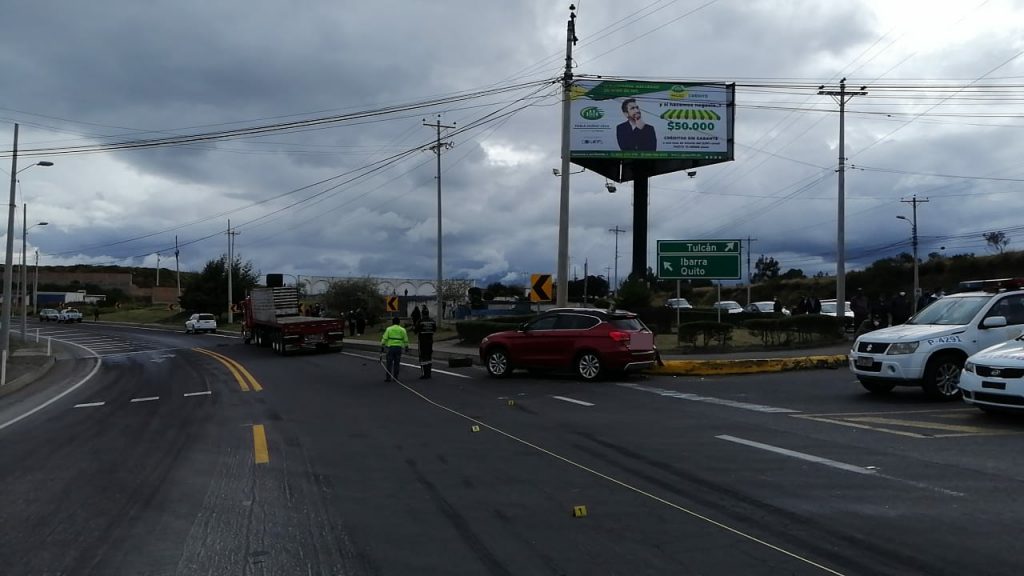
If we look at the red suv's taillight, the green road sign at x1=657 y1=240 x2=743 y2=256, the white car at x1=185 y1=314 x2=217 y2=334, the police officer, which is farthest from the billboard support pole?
the red suv's taillight

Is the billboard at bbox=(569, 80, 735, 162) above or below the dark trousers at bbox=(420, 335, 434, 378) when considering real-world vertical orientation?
above

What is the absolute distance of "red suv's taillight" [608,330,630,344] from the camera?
16.9 metres

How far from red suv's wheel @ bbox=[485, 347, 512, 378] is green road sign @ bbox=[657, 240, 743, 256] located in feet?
27.9

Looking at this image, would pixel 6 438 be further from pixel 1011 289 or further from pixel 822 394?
pixel 1011 289

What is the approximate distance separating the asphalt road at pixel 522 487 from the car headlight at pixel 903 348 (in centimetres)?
86

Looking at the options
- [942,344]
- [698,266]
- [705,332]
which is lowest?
[705,332]

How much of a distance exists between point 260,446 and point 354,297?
4694 centimetres

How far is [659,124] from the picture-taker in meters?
44.8

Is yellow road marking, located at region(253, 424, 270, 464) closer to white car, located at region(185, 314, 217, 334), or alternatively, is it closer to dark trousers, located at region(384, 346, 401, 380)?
dark trousers, located at region(384, 346, 401, 380)

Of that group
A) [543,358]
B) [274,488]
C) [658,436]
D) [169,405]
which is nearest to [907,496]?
[658,436]

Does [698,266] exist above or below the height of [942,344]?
above

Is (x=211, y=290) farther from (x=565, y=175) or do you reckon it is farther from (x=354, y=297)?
(x=565, y=175)

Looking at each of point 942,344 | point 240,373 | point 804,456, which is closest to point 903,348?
point 942,344

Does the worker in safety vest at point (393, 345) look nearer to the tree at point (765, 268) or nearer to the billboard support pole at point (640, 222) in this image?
the billboard support pole at point (640, 222)
